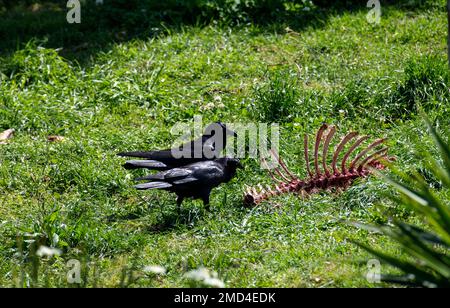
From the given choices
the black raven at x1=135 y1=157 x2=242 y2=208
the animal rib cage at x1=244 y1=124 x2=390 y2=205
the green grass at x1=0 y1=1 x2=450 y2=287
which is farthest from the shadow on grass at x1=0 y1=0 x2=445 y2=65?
the black raven at x1=135 y1=157 x2=242 y2=208

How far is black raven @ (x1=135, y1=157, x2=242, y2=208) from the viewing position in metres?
6.63

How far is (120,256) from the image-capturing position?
6.23 m

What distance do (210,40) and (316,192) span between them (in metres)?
3.93

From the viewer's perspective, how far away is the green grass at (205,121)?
19.7 feet

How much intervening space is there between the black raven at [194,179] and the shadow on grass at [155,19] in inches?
161

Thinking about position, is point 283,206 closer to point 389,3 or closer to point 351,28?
point 351,28

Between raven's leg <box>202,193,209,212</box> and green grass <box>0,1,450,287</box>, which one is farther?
raven's leg <box>202,193,209,212</box>

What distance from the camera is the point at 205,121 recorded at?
8.65m

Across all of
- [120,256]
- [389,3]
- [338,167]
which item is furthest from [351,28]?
[120,256]

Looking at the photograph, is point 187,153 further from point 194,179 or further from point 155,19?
point 155,19

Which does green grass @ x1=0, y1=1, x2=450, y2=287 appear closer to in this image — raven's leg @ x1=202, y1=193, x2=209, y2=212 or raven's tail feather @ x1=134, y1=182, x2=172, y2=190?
raven's leg @ x1=202, y1=193, x2=209, y2=212

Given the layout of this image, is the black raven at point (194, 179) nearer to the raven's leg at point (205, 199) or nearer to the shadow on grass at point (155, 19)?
the raven's leg at point (205, 199)

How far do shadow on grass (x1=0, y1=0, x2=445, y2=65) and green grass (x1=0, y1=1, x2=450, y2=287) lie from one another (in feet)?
0.50

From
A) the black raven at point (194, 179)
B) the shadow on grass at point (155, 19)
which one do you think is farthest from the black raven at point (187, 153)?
the shadow on grass at point (155, 19)
